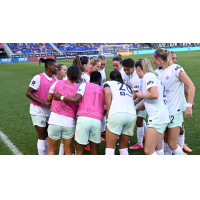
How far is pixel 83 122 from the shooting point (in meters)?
3.31

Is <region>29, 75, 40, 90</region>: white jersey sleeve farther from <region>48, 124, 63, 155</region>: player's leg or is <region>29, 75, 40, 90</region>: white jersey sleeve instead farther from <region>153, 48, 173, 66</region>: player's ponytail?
<region>153, 48, 173, 66</region>: player's ponytail

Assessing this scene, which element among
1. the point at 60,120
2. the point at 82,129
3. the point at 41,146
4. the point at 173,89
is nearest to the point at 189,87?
the point at 173,89

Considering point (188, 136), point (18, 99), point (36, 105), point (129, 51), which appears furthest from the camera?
point (129, 51)

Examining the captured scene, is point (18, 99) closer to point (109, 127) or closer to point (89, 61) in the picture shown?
point (89, 61)

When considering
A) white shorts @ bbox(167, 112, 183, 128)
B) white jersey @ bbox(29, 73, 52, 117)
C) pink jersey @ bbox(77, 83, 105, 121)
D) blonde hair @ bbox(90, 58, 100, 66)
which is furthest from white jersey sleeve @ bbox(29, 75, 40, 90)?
white shorts @ bbox(167, 112, 183, 128)

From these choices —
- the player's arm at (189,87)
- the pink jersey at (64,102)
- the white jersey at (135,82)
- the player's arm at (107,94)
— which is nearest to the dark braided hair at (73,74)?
the pink jersey at (64,102)

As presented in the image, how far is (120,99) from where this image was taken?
3352 millimetres

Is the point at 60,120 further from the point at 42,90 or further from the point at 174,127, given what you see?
the point at 174,127

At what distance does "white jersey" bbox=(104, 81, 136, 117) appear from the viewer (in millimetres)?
3326

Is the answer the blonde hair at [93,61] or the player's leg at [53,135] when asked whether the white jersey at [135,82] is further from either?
the player's leg at [53,135]

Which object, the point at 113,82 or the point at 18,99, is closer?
the point at 113,82

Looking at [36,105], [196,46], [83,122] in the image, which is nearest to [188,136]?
[83,122]

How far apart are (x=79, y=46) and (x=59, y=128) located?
42357 mm

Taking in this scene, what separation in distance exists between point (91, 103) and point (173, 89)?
4.41 feet
